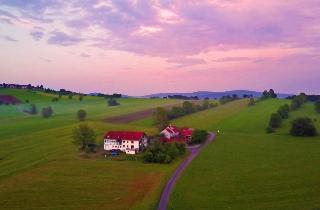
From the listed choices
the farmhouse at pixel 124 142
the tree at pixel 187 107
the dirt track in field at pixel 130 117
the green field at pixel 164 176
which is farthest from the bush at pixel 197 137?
the tree at pixel 187 107

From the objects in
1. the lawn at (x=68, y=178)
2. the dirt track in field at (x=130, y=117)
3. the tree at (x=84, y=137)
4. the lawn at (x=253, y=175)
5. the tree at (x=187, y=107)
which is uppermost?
the tree at (x=187, y=107)

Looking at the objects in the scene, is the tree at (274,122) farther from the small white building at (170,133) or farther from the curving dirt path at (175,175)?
the small white building at (170,133)

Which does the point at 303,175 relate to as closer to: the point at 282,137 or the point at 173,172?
the point at 173,172

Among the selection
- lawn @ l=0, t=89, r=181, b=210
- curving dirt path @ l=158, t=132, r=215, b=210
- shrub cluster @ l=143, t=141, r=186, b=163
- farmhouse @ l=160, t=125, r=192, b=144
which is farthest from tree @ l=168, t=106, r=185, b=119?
shrub cluster @ l=143, t=141, r=186, b=163

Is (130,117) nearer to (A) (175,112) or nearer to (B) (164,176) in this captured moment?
(A) (175,112)

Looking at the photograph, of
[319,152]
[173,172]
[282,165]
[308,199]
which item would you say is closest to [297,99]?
[319,152]

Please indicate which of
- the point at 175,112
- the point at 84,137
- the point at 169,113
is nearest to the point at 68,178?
the point at 84,137

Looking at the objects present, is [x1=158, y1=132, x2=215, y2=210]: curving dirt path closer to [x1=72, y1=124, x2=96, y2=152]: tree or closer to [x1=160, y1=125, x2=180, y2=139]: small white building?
[x1=160, y1=125, x2=180, y2=139]: small white building
